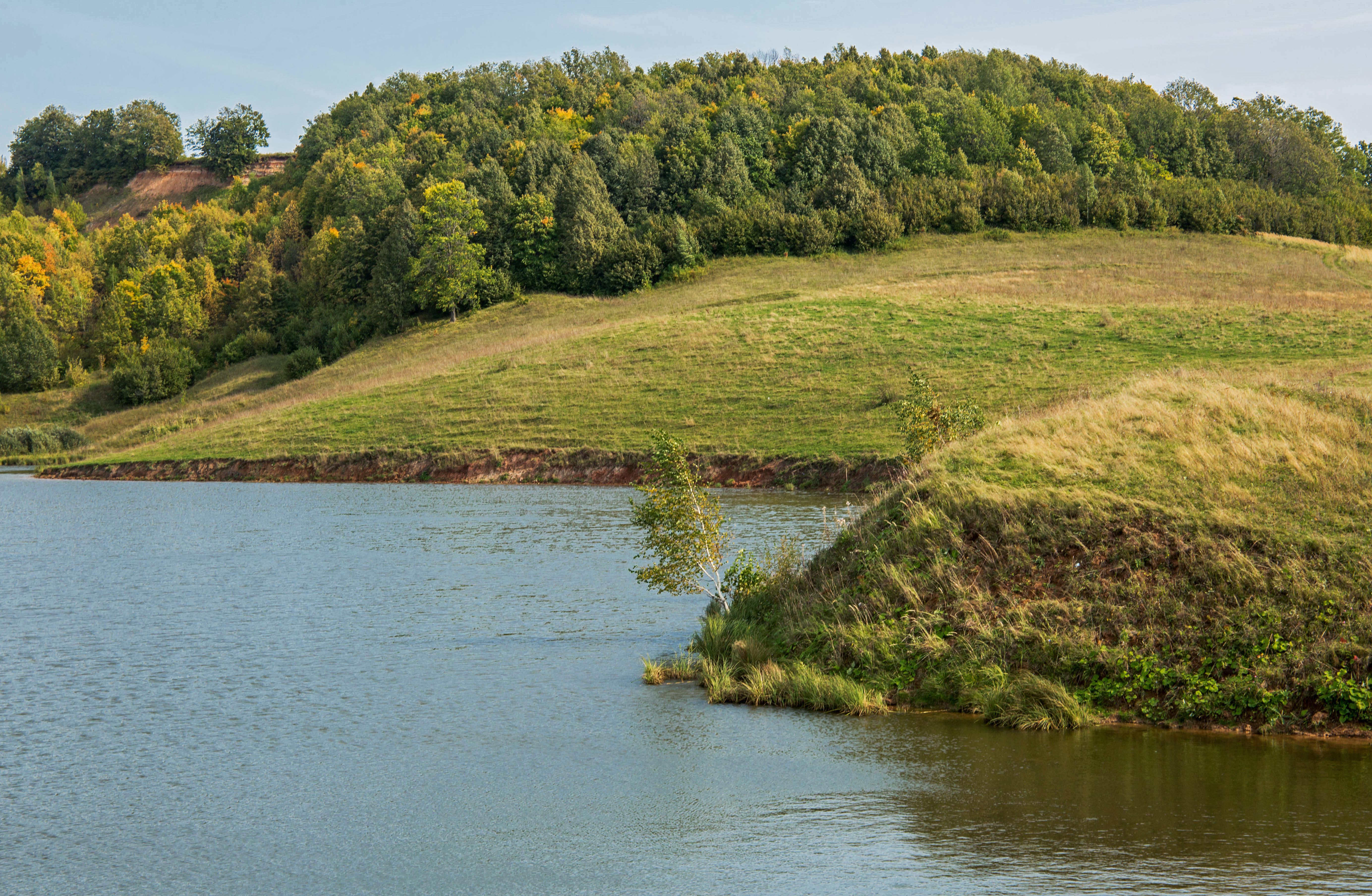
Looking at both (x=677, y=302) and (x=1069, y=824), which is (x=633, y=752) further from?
(x=677, y=302)

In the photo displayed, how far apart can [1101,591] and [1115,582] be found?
9.8 inches

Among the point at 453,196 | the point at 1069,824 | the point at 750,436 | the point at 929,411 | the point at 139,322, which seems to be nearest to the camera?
the point at 1069,824

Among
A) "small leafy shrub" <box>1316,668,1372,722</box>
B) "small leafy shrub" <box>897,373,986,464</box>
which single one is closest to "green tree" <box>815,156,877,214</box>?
"small leafy shrub" <box>897,373,986,464</box>

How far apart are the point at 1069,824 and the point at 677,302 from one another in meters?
72.5

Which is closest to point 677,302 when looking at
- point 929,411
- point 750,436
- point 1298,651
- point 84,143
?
point 750,436

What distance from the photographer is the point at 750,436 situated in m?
49.5

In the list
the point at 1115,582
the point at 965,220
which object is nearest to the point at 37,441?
the point at 965,220

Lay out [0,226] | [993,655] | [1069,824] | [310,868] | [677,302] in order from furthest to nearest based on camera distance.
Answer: [0,226], [677,302], [993,655], [1069,824], [310,868]

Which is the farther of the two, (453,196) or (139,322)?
(139,322)

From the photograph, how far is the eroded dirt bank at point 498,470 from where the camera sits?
146 ft

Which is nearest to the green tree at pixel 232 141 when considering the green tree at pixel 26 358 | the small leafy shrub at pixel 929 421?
the green tree at pixel 26 358

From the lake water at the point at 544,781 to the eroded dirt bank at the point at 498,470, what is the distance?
75.8ft

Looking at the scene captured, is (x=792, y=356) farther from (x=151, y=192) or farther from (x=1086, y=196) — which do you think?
(x=151, y=192)

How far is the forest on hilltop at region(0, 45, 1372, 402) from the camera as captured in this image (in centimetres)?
9612
